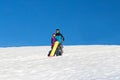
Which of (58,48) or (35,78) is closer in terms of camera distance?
(35,78)

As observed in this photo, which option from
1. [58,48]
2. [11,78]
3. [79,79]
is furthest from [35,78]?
[58,48]

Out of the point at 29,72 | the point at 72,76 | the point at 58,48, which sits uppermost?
the point at 58,48

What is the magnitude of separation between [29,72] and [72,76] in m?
2.69

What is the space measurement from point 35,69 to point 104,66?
2.99 metres

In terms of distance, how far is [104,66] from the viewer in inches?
632

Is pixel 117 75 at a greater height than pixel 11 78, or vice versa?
pixel 11 78

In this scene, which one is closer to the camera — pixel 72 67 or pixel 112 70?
pixel 112 70

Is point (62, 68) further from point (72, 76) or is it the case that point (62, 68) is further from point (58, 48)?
point (58, 48)

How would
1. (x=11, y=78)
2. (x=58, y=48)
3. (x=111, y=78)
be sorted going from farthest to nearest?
(x=58, y=48) < (x=11, y=78) < (x=111, y=78)

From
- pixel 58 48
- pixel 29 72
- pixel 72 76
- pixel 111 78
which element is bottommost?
pixel 111 78

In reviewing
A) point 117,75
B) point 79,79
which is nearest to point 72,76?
point 79,79

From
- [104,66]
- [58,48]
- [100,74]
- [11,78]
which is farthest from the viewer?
[58,48]

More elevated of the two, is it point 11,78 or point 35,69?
point 35,69

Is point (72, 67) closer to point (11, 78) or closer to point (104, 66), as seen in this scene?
point (104, 66)
